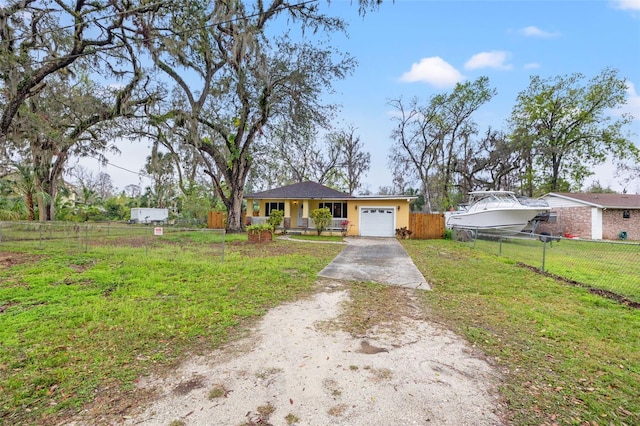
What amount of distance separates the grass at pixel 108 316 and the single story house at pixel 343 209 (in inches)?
391

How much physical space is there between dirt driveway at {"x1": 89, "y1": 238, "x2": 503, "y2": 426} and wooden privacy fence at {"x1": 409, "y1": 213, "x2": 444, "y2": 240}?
14.1 m

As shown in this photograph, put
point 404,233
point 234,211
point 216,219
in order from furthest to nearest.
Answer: point 216,219 → point 404,233 → point 234,211

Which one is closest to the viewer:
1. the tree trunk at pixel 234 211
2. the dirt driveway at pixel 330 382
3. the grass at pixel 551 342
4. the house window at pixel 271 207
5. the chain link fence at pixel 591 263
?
the dirt driveway at pixel 330 382

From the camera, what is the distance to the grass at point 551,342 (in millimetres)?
2215

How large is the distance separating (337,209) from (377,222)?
2.63 metres

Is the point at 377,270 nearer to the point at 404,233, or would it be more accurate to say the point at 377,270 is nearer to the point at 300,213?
the point at 404,233

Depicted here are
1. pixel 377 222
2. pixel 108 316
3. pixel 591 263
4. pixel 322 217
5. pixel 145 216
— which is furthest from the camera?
pixel 145 216

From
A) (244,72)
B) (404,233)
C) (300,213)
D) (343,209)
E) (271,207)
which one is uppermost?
(244,72)

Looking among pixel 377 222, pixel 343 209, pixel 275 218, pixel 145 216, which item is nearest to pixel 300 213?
pixel 275 218

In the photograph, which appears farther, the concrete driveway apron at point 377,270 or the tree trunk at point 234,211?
the tree trunk at point 234,211

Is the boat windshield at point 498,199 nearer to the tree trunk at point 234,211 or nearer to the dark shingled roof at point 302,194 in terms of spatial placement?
the dark shingled roof at point 302,194

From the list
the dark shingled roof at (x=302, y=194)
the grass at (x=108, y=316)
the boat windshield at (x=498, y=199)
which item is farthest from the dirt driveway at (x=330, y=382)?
the boat windshield at (x=498, y=199)

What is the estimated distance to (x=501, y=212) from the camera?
580 inches

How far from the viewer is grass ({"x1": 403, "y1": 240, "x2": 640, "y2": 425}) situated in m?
2.21
